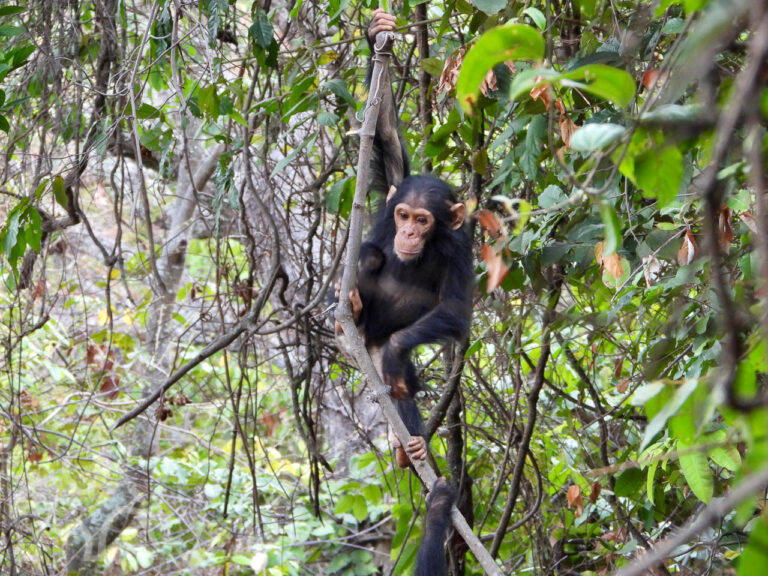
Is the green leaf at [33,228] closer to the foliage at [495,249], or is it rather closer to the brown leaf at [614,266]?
the foliage at [495,249]

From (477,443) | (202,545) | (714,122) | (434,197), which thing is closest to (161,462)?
(202,545)

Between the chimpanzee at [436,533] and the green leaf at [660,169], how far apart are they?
5.80ft

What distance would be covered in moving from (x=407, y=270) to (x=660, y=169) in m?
2.67

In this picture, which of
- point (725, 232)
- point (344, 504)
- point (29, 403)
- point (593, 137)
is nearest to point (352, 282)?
point (725, 232)

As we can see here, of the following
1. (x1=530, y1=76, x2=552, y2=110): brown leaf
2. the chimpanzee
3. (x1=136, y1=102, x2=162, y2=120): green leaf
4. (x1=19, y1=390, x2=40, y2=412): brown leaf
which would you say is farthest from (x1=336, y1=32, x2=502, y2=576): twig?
(x1=19, y1=390, x2=40, y2=412): brown leaf

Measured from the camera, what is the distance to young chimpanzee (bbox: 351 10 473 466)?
3.80 meters

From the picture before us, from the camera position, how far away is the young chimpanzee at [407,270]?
3.80 metres

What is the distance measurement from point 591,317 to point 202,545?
454cm

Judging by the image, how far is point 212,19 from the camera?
362 cm

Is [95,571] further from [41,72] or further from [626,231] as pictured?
[626,231]

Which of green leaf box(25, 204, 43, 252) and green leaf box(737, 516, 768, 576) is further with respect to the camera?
Result: green leaf box(25, 204, 43, 252)

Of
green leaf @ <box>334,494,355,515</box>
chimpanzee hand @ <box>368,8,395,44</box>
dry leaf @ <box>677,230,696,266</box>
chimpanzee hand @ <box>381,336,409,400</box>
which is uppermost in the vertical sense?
chimpanzee hand @ <box>368,8,395,44</box>

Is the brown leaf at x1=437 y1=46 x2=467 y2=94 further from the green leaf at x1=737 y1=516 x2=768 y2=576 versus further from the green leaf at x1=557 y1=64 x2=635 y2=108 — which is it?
the green leaf at x1=737 y1=516 x2=768 y2=576

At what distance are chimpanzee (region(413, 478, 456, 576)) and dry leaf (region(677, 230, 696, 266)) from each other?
3.86ft
